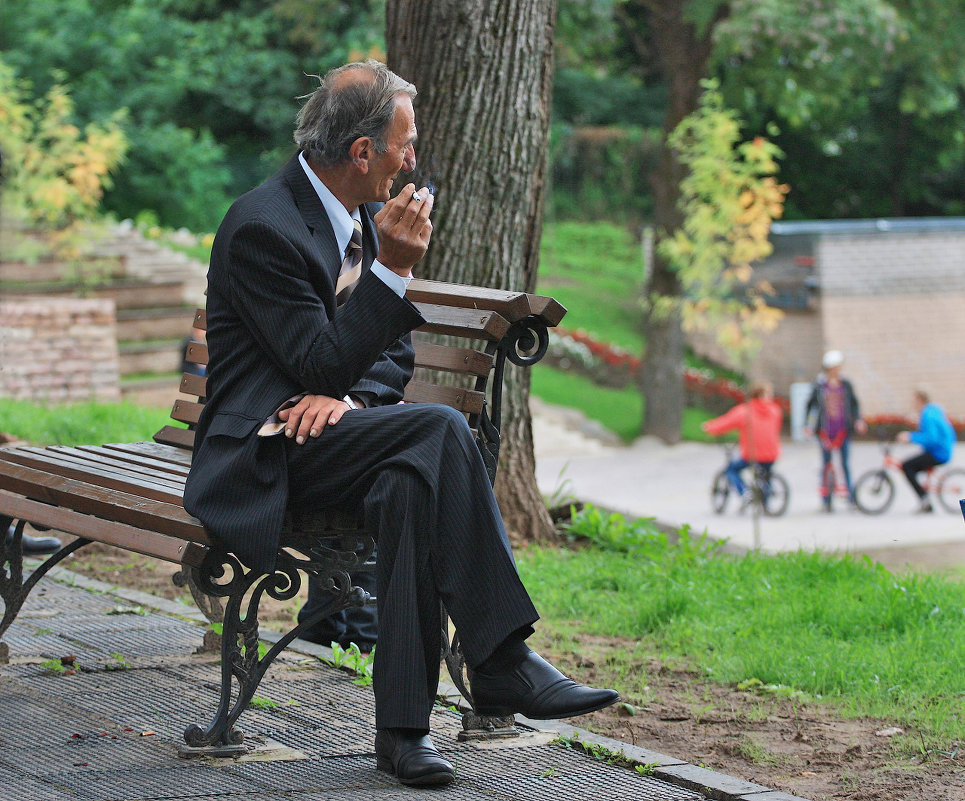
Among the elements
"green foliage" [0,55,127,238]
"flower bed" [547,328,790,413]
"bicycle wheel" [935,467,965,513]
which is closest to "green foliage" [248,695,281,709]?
"bicycle wheel" [935,467,965,513]

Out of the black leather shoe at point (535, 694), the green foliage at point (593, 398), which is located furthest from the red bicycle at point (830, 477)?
the black leather shoe at point (535, 694)

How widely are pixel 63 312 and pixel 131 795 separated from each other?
1306cm

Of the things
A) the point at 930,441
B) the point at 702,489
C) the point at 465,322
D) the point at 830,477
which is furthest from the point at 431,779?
the point at 702,489

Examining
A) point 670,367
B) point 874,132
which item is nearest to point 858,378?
point 670,367

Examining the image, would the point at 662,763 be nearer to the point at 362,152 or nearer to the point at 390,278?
the point at 390,278

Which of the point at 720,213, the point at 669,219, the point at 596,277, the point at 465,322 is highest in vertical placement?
the point at 669,219

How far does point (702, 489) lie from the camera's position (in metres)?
18.6

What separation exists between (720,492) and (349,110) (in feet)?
45.4

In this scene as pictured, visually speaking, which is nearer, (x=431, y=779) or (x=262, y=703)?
(x=431, y=779)

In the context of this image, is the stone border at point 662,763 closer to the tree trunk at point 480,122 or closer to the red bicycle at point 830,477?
the tree trunk at point 480,122

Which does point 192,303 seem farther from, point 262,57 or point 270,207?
point 270,207

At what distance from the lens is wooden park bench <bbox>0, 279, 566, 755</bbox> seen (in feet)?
10.0

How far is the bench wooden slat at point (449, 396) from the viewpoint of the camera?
340 centimetres

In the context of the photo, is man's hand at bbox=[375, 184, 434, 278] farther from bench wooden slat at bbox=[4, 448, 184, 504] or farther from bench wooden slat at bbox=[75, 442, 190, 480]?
→ bench wooden slat at bbox=[75, 442, 190, 480]
